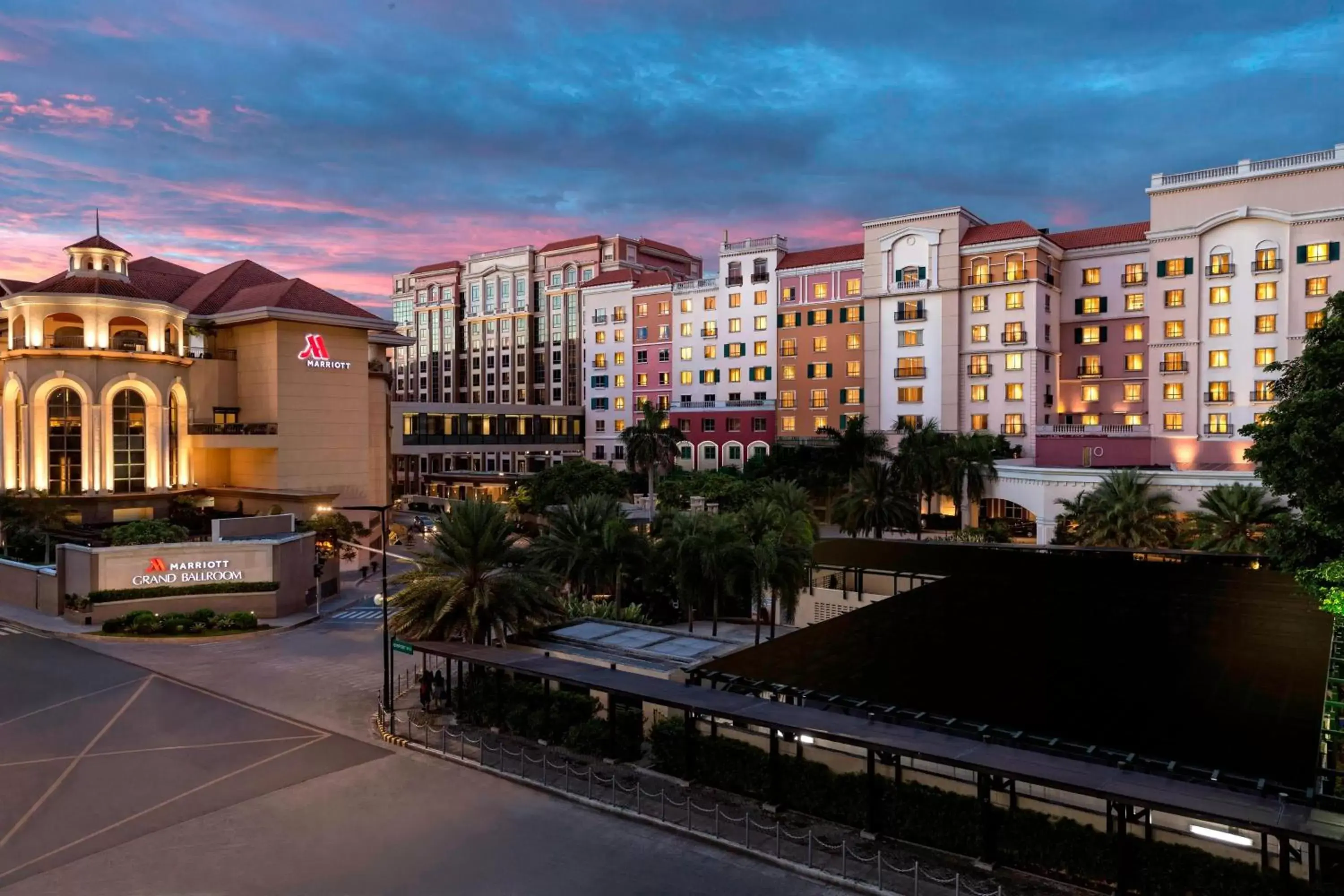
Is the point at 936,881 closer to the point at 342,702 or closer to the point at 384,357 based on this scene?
the point at 342,702

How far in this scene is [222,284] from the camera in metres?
70.9

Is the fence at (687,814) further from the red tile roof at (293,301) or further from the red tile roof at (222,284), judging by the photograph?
the red tile roof at (222,284)

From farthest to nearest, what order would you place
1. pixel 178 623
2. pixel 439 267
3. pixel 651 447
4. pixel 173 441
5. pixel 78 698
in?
pixel 439 267, pixel 651 447, pixel 173 441, pixel 178 623, pixel 78 698

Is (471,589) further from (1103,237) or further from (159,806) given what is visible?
(1103,237)

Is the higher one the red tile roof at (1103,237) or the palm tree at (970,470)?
the red tile roof at (1103,237)

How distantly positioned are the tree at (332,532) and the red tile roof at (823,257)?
48435 mm

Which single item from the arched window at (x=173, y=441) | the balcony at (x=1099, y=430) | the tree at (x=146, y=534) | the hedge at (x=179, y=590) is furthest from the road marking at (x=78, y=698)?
the balcony at (x=1099, y=430)

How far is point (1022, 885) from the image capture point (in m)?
17.1

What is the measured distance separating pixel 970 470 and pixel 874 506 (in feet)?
30.9

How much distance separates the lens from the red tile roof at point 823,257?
84.5 meters

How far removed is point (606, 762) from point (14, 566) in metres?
40.5

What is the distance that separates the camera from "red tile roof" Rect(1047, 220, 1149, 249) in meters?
74.8

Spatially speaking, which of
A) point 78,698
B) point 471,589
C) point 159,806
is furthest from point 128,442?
point 159,806

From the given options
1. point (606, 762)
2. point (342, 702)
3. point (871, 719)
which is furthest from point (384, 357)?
point (871, 719)
